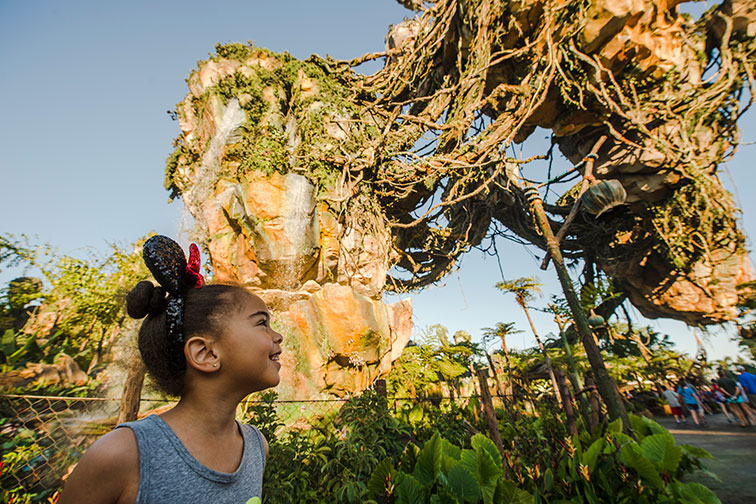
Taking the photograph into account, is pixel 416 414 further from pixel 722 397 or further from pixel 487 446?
pixel 722 397

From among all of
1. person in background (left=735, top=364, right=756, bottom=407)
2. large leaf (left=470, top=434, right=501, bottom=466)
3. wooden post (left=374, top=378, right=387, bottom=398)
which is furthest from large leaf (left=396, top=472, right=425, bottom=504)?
person in background (left=735, top=364, right=756, bottom=407)

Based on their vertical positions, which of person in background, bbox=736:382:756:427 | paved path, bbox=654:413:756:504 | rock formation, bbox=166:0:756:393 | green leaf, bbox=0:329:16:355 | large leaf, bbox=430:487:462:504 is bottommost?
paved path, bbox=654:413:756:504

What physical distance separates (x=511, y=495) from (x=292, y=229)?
6.20 meters

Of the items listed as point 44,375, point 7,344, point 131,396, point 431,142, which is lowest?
point 131,396

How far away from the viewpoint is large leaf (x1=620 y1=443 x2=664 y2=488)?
2.00m

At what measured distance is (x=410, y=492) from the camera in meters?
1.83

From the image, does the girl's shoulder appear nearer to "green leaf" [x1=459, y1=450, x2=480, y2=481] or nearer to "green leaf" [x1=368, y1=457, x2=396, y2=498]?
"green leaf" [x1=368, y1=457, x2=396, y2=498]

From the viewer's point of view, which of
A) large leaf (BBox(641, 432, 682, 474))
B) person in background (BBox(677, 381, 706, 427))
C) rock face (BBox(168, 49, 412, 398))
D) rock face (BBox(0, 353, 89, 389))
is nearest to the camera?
large leaf (BBox(641, 432, 682, 474))

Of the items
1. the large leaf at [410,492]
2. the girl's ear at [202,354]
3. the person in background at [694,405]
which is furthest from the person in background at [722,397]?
the girl's ear at [202,354]

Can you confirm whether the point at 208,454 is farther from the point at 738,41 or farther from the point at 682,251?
the point at 738,41

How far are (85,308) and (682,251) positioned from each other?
19138 millimetres

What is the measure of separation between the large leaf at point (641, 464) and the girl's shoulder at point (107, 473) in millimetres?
2916

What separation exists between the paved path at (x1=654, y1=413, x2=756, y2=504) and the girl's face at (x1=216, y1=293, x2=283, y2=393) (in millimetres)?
4284

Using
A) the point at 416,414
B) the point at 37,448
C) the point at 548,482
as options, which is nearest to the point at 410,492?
the point at 548,482
